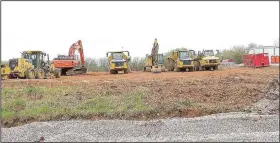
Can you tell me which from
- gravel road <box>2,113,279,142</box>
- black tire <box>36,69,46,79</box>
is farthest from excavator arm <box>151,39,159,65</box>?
gravel road <box>2,113,279,142</box>

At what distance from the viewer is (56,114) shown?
10812mm

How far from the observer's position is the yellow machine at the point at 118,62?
26.8m

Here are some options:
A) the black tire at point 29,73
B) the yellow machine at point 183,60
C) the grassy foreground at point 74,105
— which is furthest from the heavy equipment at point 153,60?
the grassy foreground at point 74,105

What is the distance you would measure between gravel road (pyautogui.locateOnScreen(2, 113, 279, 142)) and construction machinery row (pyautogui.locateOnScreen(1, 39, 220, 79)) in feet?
40.0

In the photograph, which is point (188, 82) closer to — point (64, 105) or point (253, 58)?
point (64, 105)

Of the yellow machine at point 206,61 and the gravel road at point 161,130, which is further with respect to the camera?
the yellow machine at point 206,61

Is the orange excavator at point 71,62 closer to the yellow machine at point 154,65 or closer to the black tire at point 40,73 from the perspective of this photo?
the black tire at point 40,73

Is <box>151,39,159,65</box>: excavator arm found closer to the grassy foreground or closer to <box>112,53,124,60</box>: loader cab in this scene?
<box>112,53,124,60</box>: loader cab

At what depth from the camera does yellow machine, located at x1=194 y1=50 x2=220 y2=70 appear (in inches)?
1105

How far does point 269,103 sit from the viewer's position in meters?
12.3

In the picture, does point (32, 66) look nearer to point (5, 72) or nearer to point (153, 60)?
point (5, 72)

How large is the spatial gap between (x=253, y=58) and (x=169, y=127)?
979 inches

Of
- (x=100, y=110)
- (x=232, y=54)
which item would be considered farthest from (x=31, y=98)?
(x=232, y=54)

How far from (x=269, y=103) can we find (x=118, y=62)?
51.7ft
